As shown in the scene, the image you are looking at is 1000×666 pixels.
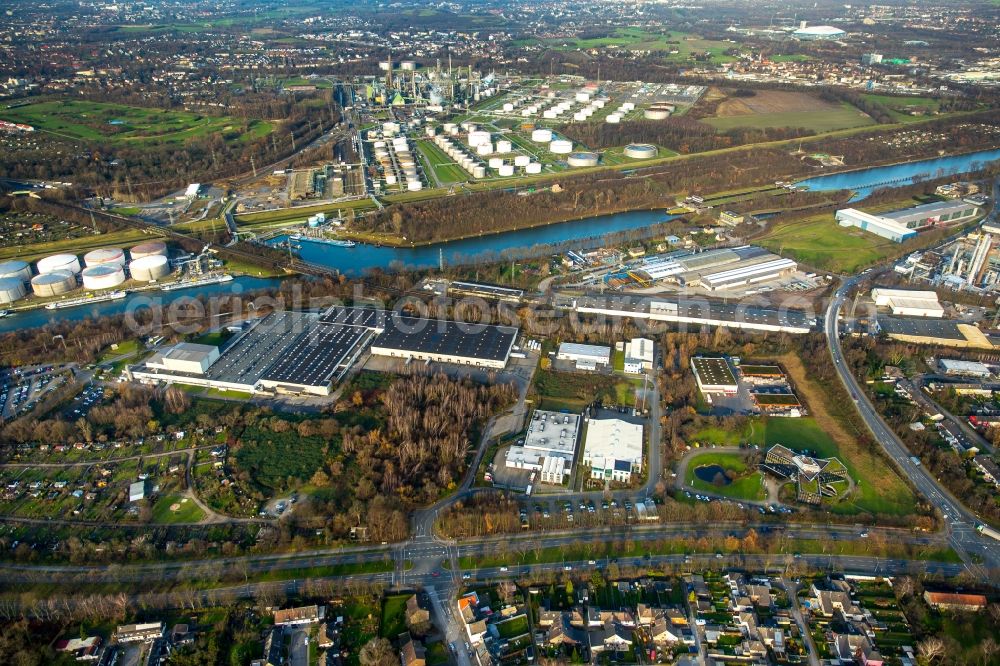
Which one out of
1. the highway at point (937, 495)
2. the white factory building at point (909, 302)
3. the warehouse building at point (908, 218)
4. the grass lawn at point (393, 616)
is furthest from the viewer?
the warehouse building at point (908, 218)

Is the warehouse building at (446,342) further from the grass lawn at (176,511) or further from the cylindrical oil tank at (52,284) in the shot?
the cylindrical oil tank at (52,284)

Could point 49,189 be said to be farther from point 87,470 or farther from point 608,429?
point 608,429

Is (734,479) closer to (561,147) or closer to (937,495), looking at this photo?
(937,495)

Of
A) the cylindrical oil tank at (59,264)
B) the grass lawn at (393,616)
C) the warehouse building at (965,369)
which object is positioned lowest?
the grass lawn at (393,616)

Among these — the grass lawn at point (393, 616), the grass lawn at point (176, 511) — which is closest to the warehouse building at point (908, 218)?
the grass lawn at point (393, 616)

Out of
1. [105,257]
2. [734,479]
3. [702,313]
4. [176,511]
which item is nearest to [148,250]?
[105,257]

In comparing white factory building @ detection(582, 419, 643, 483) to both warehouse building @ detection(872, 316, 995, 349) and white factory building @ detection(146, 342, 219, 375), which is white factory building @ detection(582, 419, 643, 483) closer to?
warehouse building @ detection(872, 316, 995, 349)
